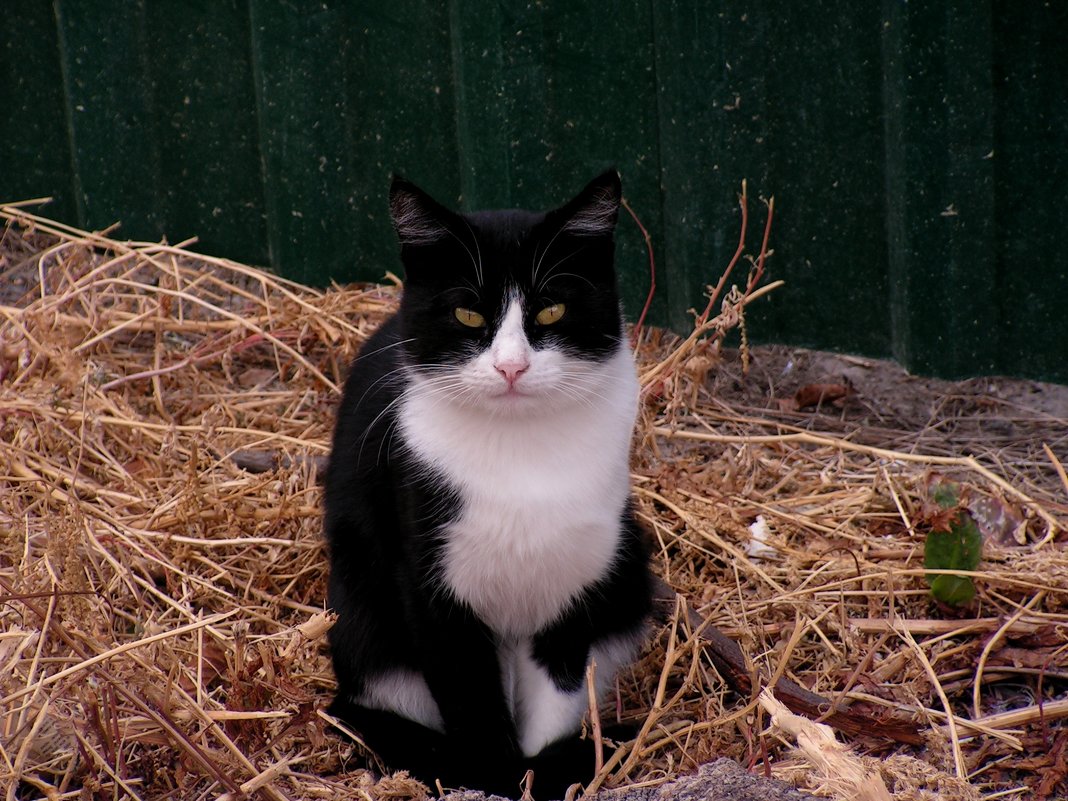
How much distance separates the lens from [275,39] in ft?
11.3

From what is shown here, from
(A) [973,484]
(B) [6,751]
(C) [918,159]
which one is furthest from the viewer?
(C) [918,159]

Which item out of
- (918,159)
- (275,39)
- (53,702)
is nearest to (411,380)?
(53,702)

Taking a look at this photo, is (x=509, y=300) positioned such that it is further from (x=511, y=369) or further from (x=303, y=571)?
(x=303, y=571)

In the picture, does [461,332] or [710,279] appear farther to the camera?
[710,279]

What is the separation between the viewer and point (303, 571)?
7.73 feet

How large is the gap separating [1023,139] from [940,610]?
3.86 feet

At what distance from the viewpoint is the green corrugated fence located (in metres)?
2.75

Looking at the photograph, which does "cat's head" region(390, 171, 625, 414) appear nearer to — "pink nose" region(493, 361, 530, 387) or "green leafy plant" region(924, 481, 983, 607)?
"pink nose" region(493, 361, 530, 387)

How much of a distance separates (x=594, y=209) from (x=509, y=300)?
0.66ft

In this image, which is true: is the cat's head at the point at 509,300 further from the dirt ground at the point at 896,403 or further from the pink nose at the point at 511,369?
the dirt ground at the point at 896,403

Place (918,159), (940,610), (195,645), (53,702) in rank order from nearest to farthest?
1. (53,702)
2. (195,645)
3. (940,610)
4. (918,159)

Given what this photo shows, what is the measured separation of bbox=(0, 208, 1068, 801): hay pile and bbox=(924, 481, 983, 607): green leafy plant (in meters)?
0.05

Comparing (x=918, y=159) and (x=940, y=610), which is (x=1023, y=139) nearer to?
(x=918, y=159)

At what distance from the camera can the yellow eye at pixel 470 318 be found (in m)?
1.86
